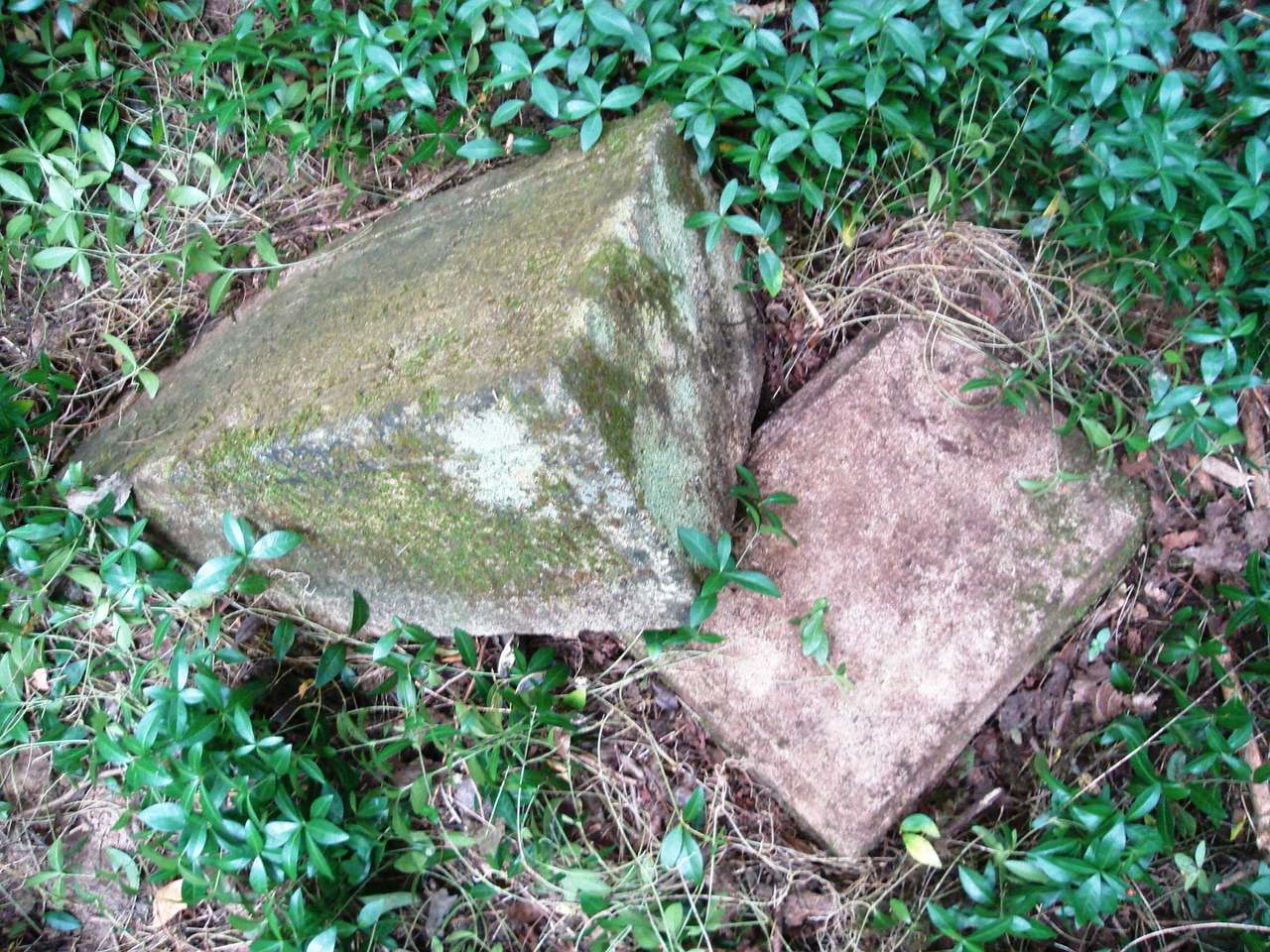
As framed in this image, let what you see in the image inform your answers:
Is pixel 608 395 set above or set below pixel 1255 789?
above

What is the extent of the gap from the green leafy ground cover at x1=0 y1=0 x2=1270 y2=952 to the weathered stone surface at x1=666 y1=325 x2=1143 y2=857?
11cm

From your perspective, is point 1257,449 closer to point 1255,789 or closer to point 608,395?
point 1255,789

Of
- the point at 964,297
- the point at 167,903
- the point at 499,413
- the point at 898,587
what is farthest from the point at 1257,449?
the point at 167,903

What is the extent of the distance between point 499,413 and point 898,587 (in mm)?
980

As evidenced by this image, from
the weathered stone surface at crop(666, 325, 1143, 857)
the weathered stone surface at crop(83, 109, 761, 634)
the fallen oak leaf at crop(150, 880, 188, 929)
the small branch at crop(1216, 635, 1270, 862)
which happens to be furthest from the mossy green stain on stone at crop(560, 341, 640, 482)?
the fallen oak leaf at crop(150, 880, 188, 929)

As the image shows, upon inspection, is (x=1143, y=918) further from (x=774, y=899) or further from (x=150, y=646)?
(x=150, y=646)

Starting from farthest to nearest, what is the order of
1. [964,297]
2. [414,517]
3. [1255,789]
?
1. [964,297]
2. [1255,789]
3. [414,517]

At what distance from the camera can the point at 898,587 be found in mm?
1930

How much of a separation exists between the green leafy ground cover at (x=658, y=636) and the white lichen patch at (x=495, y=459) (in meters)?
0.39

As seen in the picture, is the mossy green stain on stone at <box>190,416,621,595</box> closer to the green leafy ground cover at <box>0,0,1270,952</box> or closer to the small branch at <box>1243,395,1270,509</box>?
the green leafy ground cover at <box>0,0,1270,952</box>

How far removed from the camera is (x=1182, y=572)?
6.54 feet

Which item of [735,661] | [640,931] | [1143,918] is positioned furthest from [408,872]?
[1143,918]

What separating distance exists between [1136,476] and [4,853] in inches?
112

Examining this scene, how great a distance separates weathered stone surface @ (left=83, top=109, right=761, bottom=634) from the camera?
1572 mm
